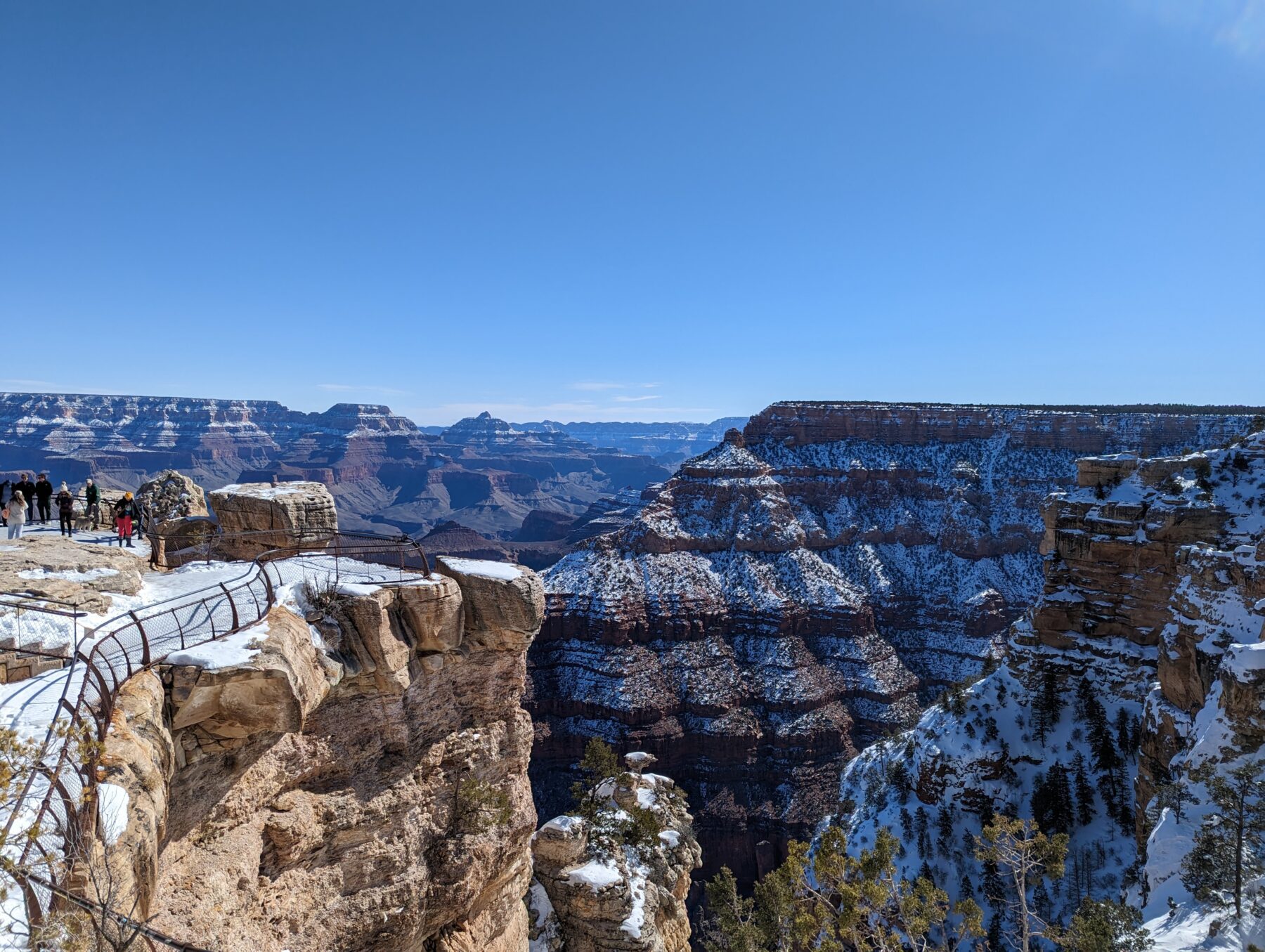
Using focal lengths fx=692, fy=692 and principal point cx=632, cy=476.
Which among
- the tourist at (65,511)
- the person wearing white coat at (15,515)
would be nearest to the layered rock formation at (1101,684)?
the tourist at (65,511)

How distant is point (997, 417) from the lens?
91.9 m

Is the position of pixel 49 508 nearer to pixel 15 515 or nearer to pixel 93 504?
pixel 93 504

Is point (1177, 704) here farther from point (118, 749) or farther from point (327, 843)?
point (118, 749)

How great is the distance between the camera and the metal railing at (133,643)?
6.65 m

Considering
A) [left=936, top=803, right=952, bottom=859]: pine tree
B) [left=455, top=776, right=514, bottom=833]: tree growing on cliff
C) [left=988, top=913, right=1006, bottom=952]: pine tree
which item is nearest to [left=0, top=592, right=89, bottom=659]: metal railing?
[left=455, top=776, right=514, bottom=833]: tree growing on cliff

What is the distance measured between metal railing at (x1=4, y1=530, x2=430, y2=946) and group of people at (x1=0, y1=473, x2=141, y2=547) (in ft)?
13.7

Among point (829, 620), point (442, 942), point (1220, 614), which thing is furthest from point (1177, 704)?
point (829, 620)

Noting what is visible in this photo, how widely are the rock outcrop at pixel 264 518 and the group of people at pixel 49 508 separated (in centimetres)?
320

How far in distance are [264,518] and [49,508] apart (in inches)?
447

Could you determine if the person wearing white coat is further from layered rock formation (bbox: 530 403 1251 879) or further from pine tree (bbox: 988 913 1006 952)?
layered rock formation (bbox: 530 403 1251 879)

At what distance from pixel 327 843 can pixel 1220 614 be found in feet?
95.9

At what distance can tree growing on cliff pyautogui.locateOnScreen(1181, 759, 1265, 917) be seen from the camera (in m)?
16.3

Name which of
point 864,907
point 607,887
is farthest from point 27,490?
point 864,907

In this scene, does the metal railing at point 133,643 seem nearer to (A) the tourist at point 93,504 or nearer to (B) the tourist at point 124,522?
(B) the tourist at point 124,522
